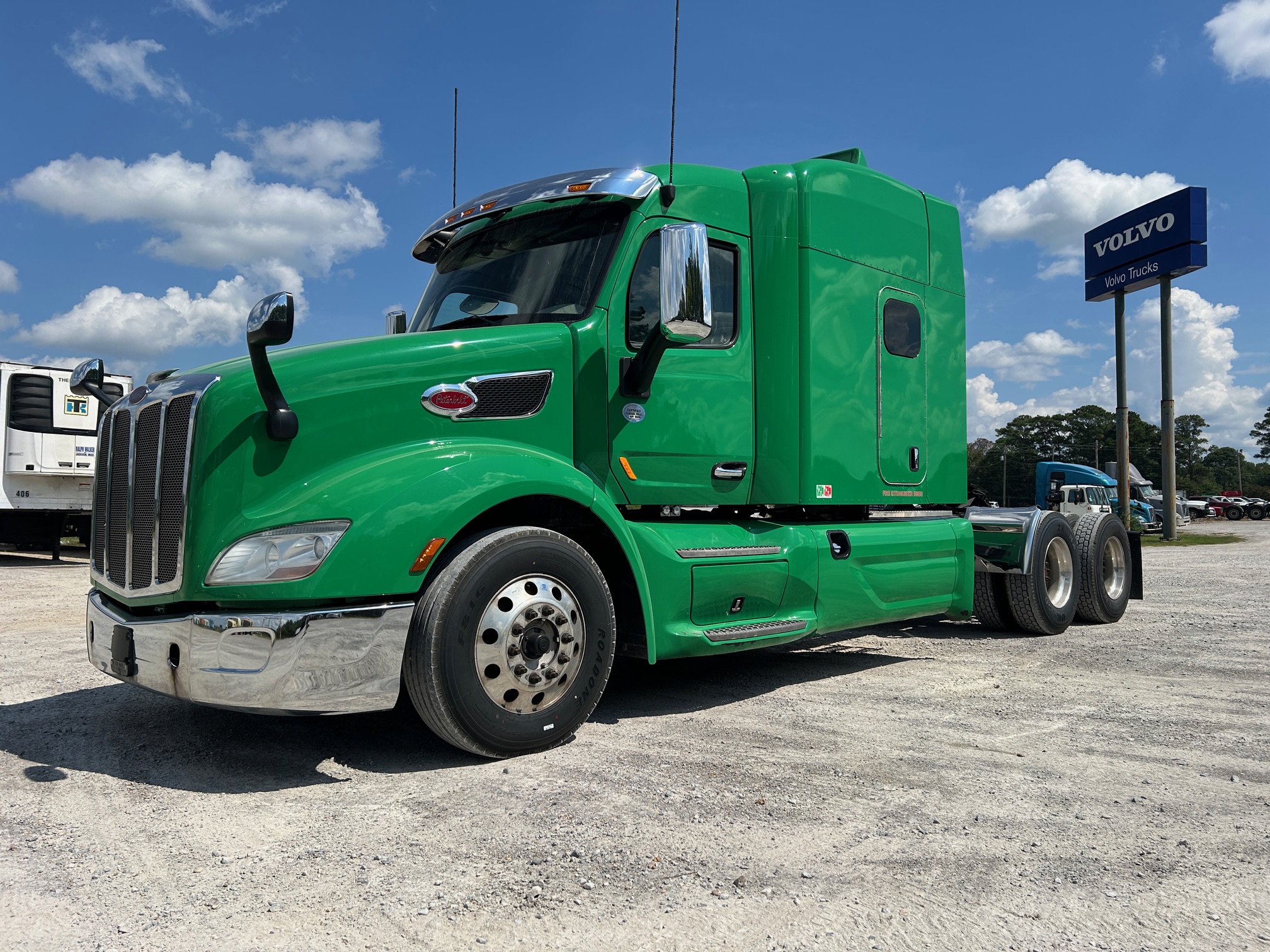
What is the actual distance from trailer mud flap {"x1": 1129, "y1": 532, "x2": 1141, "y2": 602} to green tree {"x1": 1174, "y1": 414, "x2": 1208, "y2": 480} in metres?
98.4

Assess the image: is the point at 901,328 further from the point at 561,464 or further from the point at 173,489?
the point at 173,489

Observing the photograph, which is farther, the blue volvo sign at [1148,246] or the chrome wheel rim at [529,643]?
the blue volvo sign at [1148,246]

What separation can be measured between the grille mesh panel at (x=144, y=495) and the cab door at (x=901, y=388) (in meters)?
4.48

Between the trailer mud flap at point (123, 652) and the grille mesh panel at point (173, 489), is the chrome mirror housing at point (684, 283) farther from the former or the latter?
the trailer mud flap at point (123, 652)

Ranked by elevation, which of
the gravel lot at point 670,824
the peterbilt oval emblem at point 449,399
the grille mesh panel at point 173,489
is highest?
the peterbilt oval emblem at point 449,399

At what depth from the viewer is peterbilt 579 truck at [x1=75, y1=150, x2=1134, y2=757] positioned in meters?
3.97

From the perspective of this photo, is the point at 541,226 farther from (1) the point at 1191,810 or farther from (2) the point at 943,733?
(1) the point at 1191,810

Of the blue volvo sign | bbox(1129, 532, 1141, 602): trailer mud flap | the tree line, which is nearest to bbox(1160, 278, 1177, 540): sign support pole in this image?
the blue volvo sign

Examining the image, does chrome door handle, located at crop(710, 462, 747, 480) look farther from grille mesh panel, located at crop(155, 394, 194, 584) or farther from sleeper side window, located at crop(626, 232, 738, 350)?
grille mesh panel, located at crop(155, 394, 194, 584)

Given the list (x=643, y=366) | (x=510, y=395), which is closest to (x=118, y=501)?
(x=510, y=395)

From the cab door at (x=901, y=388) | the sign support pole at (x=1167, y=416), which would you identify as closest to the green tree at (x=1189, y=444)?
the sign support pole at (x=1167, y=416)

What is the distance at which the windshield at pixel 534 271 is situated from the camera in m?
5.17

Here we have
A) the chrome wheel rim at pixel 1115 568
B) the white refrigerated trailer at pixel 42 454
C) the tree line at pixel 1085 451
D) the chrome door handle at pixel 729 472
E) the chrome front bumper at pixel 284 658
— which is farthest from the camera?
the tree line at pixel 1085 451

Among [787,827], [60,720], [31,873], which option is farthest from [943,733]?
[60,720]
